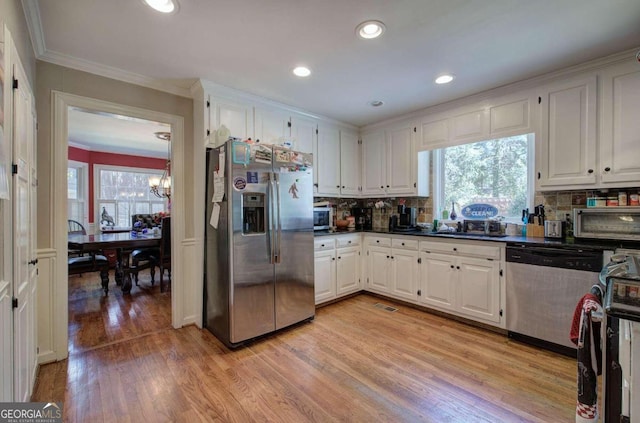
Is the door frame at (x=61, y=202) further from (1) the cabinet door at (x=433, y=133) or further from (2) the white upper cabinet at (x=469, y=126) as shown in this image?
(2) the white upper cabinet at (x=469, y=126)

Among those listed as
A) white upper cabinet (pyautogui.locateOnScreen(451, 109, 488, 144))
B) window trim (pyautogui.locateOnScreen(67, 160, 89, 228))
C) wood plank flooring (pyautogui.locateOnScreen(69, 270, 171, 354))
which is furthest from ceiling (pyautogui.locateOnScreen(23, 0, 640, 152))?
window trim (pyautogui.locateOnScreen(67, 160, 89, 228))

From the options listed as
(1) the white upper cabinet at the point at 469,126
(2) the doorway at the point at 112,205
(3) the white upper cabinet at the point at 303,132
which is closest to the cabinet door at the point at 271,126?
(3) the white upper cabinet at the point at 303,132

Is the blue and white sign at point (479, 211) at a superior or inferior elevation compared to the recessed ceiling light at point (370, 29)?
inferior

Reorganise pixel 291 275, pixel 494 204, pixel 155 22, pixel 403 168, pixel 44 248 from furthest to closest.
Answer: pixel 403 168
pixel 494 204
pixel 291 275
pixel 44 248
pixel 155 22

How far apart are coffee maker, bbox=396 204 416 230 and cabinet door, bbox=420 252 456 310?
0.59 metres

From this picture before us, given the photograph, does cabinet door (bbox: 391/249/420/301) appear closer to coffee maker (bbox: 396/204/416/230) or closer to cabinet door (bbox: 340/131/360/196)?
coffee maker (bbox: 396/204/416/230)

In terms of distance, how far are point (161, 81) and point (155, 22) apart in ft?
3.11

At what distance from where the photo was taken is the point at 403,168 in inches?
149

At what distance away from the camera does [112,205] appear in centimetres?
624

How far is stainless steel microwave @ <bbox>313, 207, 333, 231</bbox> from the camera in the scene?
377cm

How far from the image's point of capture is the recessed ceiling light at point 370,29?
1.92m

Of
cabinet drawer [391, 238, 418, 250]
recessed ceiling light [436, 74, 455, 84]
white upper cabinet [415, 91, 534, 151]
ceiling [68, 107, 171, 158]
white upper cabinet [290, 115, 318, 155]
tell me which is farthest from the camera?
ceiling [68, 107, 171, 158]

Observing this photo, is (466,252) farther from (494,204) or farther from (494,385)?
(494,385)

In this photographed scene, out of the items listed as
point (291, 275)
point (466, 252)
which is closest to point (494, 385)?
point (466, 252)
